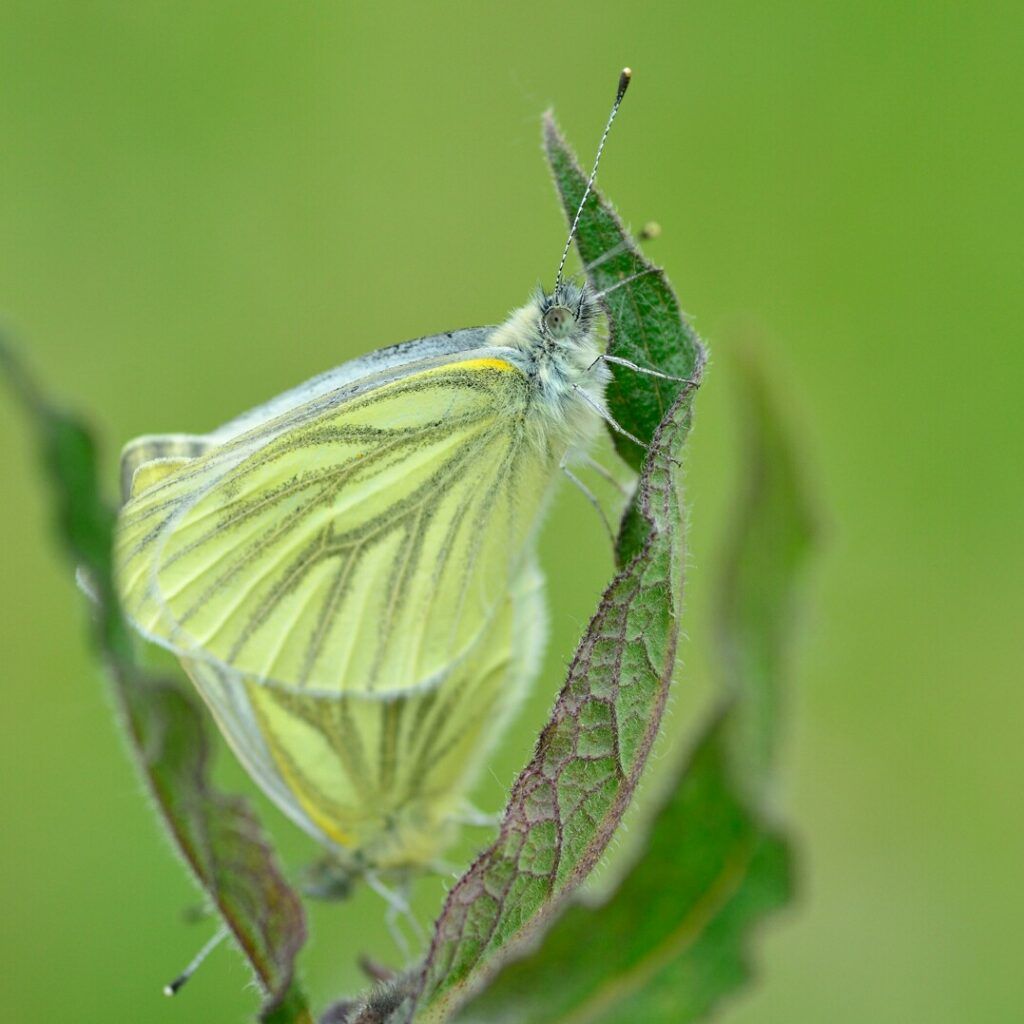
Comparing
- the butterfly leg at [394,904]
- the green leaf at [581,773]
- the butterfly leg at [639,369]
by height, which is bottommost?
the butterfly leg at [394,904]

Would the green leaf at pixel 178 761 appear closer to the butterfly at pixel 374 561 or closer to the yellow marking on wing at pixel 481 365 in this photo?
the butterfly at pixel 374 561

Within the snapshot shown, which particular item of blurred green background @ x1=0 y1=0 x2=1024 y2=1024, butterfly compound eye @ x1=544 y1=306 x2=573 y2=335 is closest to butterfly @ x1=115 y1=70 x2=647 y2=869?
butterfly compound eye @ x1=544 y1=306 x2=573 y2=335

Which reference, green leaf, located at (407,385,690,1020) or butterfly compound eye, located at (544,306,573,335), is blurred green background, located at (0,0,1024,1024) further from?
green leaf, located at (407,385,690,1020)

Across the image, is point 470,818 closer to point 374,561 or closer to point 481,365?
point 374,561

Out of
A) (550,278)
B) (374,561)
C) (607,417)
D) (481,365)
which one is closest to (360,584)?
(374,561)

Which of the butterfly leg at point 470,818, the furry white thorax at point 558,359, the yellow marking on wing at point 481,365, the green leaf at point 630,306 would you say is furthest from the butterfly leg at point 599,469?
the butterfly leg at point 470,818

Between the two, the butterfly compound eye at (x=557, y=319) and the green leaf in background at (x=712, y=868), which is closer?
the green leaf in background at (x=712, y=868)

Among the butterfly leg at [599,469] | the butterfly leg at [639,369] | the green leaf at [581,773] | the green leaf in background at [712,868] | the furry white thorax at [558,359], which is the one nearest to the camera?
the green leaf in background at [712,868]

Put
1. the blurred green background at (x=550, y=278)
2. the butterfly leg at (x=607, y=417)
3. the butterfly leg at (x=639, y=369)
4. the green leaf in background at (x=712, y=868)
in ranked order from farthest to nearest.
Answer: the blurred green background at (x=550, y=278) → the butterfly leg at (x=607, y=417) → the butterfly leg at (x=639, y=369) → the green leaf in background at (x=712, y=868)

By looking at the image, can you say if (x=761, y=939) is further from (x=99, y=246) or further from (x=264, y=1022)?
(x=99, y=246)
